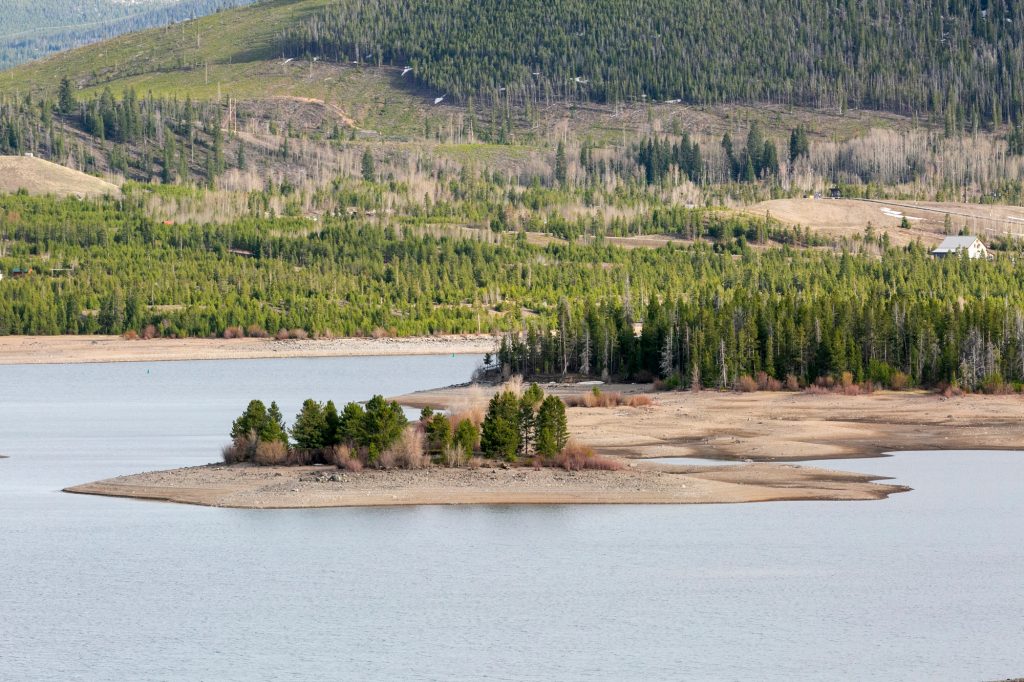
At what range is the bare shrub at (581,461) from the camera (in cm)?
6994

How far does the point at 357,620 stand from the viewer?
4656 centimetres

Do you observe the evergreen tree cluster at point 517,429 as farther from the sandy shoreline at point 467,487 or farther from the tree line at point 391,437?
the sandy shoreline at point 467,487

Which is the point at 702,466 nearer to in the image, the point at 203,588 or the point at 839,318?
the point at 203,588

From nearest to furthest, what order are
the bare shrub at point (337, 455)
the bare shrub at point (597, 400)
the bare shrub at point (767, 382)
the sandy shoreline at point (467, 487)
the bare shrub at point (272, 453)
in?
the sandy shoreline at point (467, 487) < the bare shrub at point (337, 455) < the bare shrub at point (272, 453) < the bare shrub at point (597, 400) < the bare shrub at point (767, 382)

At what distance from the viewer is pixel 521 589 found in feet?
164

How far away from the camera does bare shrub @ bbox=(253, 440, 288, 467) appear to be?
7062 centimetres

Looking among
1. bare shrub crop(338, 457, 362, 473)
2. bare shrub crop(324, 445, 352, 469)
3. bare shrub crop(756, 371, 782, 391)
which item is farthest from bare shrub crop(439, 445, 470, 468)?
bare shrub crop(756, 371, 782, 391)

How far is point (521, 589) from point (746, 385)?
6013 cm

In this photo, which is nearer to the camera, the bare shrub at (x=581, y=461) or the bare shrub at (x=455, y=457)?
the bare shrub at (x=455, y=457)

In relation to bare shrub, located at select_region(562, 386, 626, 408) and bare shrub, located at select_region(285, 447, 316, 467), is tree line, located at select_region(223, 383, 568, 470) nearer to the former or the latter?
bare shrub, located at select_region(285, 447, 316, 467)

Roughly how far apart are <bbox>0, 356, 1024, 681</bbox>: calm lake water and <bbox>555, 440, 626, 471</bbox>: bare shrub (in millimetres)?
7144

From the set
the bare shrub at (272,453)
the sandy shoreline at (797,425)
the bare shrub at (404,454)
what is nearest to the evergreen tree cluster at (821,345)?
the sandy shoreline at (797,425)

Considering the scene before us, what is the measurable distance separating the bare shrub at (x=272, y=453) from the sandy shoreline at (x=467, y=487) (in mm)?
910

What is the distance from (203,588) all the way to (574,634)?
40.4 ft
